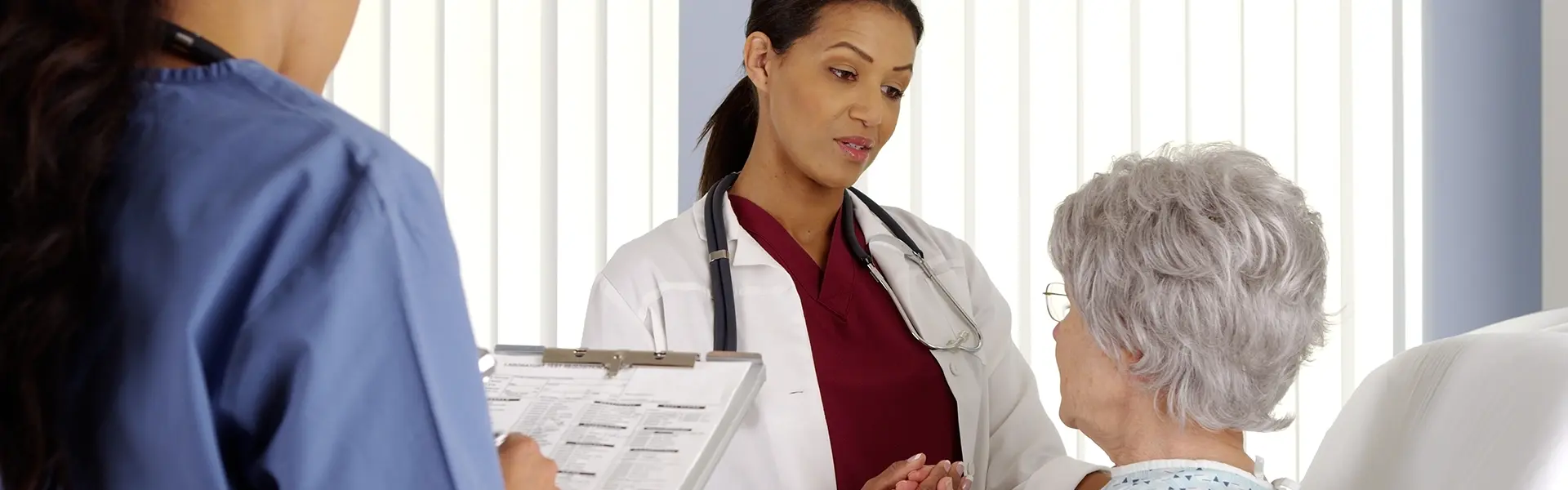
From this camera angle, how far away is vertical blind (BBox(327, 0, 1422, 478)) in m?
2.58

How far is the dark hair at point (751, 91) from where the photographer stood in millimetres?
1764

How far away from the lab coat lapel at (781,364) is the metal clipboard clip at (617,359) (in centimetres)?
45

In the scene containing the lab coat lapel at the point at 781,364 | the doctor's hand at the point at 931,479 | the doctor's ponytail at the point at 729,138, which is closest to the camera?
the doctor's hand at the point at 931,479

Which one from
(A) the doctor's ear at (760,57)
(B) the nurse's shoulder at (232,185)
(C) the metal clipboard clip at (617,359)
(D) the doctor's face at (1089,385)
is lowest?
(D) the doctor's face at (1089,385)

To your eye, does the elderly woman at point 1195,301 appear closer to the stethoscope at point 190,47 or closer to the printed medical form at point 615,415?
the printed medical form at point 615,415

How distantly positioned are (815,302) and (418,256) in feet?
3.65

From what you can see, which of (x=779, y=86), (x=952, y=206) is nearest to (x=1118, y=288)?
(x=779, y=86)

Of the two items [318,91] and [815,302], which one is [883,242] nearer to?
[815,302]

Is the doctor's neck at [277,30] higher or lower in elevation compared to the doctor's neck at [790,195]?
higher

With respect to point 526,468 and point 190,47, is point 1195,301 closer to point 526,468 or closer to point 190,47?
point 526,468

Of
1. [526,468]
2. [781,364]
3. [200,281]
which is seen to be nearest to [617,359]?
[526,468]

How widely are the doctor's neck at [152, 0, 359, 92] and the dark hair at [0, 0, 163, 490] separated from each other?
0.06m

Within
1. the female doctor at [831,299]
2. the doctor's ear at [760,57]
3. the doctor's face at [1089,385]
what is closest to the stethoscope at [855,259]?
the female doctor at [831,299]

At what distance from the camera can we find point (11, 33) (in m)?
0.56
